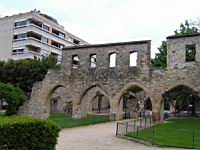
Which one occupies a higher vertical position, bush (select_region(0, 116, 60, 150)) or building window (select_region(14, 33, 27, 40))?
building window (select_region(14, 33, 27, 40))

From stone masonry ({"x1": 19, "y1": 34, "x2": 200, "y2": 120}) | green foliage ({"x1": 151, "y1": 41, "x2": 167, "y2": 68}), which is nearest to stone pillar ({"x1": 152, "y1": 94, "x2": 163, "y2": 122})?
stone masonry ({"x1": 19, "y1": 34, "x2": 200, "y2": 120})

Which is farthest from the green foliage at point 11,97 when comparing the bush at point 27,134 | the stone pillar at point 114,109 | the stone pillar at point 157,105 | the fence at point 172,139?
the bush at point 27,134

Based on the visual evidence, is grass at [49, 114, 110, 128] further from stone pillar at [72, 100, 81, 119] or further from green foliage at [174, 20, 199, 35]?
green foliage at [174, 20, 199, 35]

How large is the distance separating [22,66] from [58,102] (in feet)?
29.5

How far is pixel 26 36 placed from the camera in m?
65.2

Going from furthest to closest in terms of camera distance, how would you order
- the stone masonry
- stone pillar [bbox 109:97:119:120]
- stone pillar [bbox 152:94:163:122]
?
stone pillar [bbox 109:97:119:120], stone pillar [bbox 152:94:163:122], the stone masonry

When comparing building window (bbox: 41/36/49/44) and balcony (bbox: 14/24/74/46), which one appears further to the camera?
building window (bbox: 41/36/49/44)

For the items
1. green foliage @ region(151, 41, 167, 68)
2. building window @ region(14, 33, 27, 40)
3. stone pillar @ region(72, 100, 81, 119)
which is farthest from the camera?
building window @ region(14, 33, 27, 40)

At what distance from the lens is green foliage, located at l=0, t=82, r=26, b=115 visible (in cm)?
3503

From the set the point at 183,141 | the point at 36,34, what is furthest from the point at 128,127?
the point at 36,34

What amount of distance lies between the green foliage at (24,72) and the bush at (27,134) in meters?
31.2

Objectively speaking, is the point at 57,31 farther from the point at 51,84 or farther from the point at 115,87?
the point at 115,87

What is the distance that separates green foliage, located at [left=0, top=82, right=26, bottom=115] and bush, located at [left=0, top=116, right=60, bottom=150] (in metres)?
24.2

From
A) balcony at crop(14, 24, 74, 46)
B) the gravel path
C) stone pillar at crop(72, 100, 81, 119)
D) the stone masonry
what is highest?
balcony at crop(14, 24, 74, 46)
